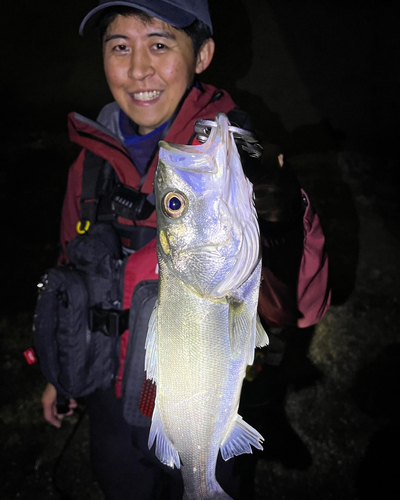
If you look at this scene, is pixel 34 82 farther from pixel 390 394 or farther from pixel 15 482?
pixel 390 394

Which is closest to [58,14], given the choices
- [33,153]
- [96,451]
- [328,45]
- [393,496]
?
[33,153]

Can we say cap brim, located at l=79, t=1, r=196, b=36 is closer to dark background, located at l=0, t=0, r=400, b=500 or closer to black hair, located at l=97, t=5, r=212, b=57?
black hair, located at l=97, t=5, r=212, b=57

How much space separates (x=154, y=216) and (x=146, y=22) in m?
1.10

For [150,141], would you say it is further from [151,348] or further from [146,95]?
[151,348]

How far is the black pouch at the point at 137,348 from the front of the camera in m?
1.75

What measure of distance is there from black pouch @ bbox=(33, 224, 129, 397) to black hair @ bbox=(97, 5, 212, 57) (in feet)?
4.03

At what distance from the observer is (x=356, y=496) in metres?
2.79

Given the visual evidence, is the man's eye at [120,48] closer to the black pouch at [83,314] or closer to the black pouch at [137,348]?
the black pouch at [83,314]

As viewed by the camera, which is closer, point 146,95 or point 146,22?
point 146,22

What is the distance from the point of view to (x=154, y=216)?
2.03 meters

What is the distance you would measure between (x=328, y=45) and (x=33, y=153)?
6.18m

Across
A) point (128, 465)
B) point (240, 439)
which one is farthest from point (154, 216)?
point (128, 465)

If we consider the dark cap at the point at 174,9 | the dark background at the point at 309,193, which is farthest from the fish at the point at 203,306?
the dark cap at the point at 174,9

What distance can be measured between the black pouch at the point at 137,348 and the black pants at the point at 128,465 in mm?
279
